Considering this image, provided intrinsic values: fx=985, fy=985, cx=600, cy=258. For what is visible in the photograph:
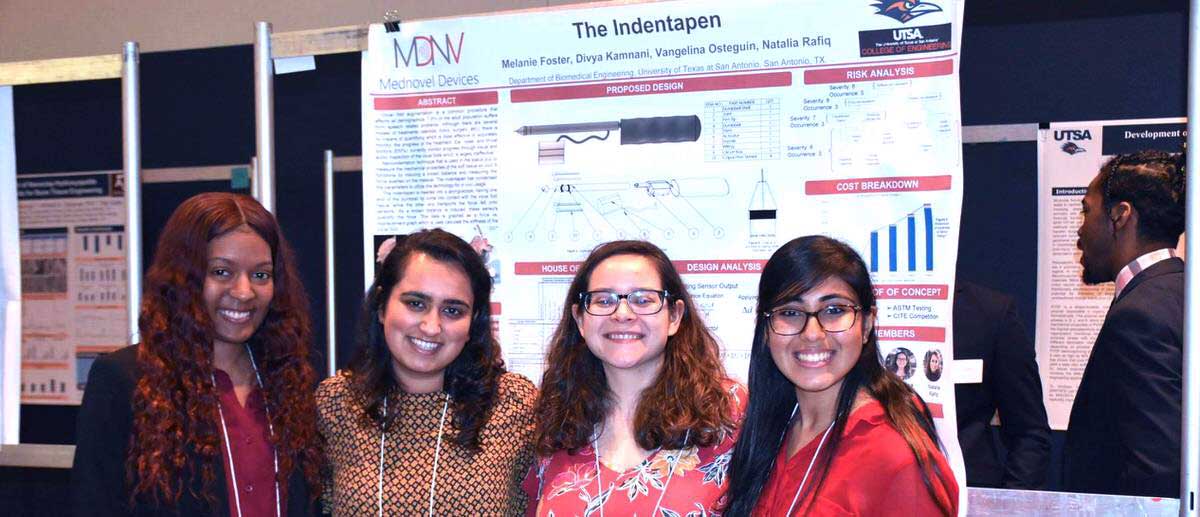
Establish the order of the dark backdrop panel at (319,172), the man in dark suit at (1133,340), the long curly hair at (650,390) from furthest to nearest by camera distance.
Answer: the dark backdrop panel at (319,172) → the man in dark suit at (1133,340) → the long curly hair at (650,390)

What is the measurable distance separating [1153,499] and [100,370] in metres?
2.35

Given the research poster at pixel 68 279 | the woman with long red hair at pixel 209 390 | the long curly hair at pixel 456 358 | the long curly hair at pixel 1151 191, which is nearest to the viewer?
the woman with long red hair at pixel 209 390

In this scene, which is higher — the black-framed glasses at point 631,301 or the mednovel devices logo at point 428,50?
the mednovel devices logo at point 428,50

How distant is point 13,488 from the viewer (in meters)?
Result: 3.95

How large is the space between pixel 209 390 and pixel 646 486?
3.17ft

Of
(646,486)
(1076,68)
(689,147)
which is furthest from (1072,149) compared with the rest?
(646,486)

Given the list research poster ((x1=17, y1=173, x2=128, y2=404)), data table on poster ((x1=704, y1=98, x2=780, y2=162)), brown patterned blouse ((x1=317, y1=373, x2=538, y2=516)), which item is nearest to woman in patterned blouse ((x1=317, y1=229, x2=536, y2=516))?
brown patterned blouse ((x1=317, y1=373, x2=538, y2=516))

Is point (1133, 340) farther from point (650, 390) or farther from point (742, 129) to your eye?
point (650, 390)

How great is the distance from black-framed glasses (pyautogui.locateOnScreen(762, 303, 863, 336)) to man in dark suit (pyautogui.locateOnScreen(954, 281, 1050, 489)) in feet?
4.56

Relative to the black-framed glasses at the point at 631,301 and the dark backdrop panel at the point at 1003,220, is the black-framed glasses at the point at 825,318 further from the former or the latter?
the dark backdrop panel at the point at 1003,220

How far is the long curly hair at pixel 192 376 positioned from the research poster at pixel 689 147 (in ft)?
2.20

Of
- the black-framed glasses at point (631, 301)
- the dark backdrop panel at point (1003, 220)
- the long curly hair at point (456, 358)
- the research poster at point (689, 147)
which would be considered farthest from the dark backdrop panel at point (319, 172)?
the dark backdrop panel at point (1003, 220)

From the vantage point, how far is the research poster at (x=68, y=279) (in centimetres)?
416

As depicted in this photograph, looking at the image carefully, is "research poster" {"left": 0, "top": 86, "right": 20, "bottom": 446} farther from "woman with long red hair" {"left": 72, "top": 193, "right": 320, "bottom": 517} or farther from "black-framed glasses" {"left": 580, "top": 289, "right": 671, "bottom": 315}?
"black-framed glasses" {"left": 580, "top": 289, "right": 671, "bottom": 315}
